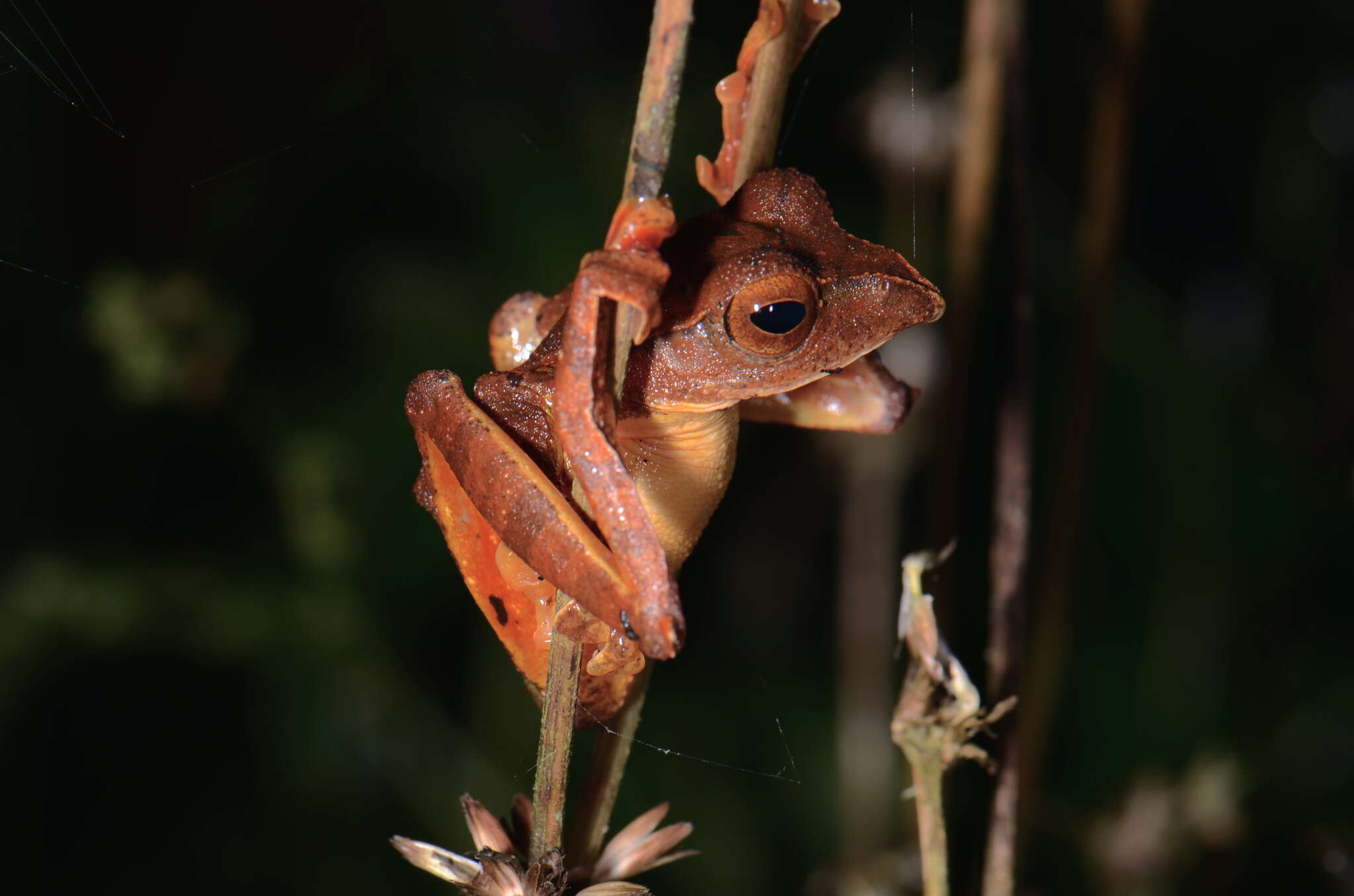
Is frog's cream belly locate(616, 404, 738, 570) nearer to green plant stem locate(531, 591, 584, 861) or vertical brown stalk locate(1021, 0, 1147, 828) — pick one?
green plant stem locate(531, 591, 584, 861)

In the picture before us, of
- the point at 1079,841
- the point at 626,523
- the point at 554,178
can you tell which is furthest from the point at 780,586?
the point at 626,523

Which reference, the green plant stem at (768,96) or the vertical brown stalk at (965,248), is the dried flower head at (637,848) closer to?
the green plant stem at (768,96)

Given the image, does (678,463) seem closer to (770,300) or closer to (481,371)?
(770,300)

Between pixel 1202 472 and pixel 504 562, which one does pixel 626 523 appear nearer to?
pixel 504 562

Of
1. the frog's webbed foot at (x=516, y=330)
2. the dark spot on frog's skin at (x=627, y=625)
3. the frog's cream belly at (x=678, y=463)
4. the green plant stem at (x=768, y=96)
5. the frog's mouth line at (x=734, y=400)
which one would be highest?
the green plant stem at (x=768, y=96)

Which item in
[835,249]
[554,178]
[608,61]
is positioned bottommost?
[835,249]

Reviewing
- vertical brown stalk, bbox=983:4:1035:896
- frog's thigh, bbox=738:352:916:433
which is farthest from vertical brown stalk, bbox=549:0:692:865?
frog's thigh, bbox=738:352:916:433

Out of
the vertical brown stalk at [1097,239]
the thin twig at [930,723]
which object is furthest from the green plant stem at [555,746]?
the vertical brown stalk at [1097,239]
